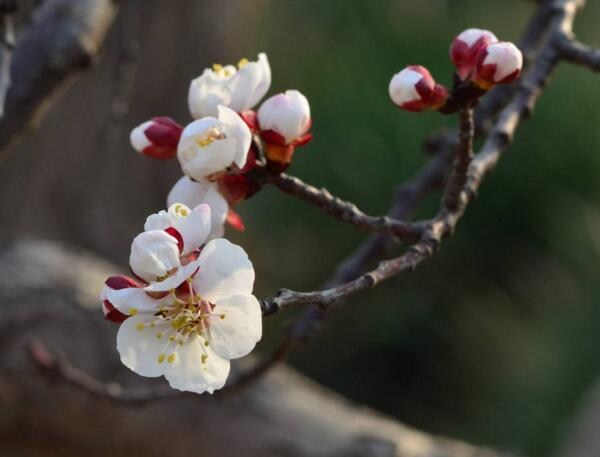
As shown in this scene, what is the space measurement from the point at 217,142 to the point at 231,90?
0.29ft

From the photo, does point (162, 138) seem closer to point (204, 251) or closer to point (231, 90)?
point (231, 90)

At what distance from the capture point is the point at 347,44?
4.65 m

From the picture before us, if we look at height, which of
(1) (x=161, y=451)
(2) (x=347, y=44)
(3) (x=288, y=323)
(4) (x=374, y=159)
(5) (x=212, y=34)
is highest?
(3) (x=288, y=323)

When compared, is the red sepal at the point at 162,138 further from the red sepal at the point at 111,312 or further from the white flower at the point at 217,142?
the red sepal at the point at 111,312

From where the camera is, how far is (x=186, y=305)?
0.67 metres

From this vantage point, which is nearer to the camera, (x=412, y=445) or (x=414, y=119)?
(x=412, y=445)

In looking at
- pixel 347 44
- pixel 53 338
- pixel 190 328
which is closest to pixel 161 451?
pixel 53 338

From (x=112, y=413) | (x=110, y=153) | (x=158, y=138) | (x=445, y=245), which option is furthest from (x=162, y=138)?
(x=445, y=245)

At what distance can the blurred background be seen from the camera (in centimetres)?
383

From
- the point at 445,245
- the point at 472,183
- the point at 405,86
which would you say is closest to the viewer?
the point at 405,86

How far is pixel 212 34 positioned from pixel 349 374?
6.29 feet

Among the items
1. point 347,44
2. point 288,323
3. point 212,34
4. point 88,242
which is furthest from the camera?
point 347,44

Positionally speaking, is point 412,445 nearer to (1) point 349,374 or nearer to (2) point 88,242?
(2) point 88,242

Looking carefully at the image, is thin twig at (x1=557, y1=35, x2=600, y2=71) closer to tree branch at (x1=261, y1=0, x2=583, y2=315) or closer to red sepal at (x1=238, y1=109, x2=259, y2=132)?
tree branch at (x1=261, y1=0, x2=583, y2=315)
